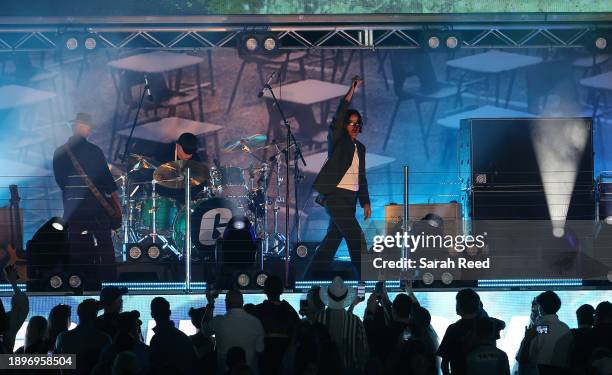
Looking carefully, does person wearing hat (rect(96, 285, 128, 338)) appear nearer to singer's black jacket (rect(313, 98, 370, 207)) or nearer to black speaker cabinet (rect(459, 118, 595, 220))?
singer's black jacket (rect(313, 98, 370, 207))

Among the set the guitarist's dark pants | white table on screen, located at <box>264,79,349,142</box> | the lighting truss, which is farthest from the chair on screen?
the guitarist's dark pants

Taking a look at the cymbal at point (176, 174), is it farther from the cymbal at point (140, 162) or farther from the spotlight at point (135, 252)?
the spotlight at point (135, 252)

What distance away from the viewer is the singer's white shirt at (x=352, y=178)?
11.2 m

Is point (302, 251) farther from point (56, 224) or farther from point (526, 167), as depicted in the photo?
point (56, 224)

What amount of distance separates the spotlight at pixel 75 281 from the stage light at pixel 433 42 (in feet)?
18.0

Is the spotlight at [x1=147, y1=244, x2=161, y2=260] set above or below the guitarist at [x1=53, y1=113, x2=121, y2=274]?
below

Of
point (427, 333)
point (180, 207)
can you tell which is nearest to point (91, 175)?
point (180, 207)

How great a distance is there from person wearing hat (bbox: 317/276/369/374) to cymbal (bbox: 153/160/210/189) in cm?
521

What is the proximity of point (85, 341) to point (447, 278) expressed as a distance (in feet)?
14.0

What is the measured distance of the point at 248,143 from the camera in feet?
44.2

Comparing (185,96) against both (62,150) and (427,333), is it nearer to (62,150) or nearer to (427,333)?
(62,150)

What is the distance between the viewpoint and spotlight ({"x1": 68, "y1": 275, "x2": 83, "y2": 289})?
969cm

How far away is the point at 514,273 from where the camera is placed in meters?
10.4

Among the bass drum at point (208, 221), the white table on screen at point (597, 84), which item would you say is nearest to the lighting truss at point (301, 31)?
the white table on screen at point (597, 84)
